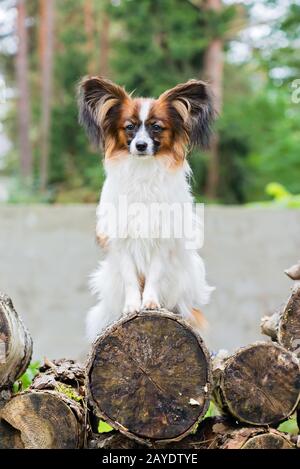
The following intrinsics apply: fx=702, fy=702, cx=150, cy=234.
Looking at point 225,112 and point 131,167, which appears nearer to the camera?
point 131,167

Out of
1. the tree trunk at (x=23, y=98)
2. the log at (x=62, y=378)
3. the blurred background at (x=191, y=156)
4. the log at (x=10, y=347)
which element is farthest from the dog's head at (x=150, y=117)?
the tree trunk at (x=23, y=98)

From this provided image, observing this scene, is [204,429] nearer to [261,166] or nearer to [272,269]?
[272,269]

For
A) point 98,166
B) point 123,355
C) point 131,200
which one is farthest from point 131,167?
point 98,166

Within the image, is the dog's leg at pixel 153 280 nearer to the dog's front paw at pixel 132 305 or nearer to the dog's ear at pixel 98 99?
the dog's front paw at pixel 132 305

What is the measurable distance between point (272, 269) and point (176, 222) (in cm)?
525

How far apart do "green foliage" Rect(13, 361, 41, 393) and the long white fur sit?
25.2 inches

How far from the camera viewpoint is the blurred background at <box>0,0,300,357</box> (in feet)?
28.8

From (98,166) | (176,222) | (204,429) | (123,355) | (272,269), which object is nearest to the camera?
(123,355)

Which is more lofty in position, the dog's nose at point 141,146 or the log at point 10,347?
the dog's nose at point 141,146

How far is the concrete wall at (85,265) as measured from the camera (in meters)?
8.74

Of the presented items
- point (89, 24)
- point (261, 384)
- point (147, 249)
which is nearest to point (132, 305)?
point (147, 249)

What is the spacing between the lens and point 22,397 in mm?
3180

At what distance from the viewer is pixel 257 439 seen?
313cm
